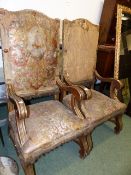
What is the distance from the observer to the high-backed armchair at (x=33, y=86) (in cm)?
122

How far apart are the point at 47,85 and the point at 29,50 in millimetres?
381

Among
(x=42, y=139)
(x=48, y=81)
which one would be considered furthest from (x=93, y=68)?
(x=42, y=139)

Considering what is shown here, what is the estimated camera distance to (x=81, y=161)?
1631mm

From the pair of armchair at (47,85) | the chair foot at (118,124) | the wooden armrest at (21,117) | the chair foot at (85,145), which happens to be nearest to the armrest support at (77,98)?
the pair of armchair at (47,85)

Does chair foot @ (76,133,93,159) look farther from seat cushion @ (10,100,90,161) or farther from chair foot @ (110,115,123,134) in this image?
chair foot @ (110,115,123,134)

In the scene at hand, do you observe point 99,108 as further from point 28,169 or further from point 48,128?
point 28,169

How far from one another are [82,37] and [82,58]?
22 cm

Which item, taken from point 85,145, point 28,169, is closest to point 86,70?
point 85,145

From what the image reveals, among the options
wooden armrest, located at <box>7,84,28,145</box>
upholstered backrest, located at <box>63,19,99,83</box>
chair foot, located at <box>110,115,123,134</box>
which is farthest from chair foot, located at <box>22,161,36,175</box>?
chair foot, located at <box>110,115,123,134</box>

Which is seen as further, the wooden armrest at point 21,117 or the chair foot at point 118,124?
the chair foot at point 118,124

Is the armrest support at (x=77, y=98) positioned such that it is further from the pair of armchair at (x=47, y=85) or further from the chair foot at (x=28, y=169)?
the chair foot at (x=28, y=169)

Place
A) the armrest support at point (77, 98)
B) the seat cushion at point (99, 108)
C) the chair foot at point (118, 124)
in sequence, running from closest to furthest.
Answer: the armrest support at point (77, 98), the seat cushion at point (99, 108), the chair foot at point (118, 124)

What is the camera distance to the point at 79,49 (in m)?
1.86

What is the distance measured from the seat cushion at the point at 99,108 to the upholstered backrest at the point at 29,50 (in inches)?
13.0
